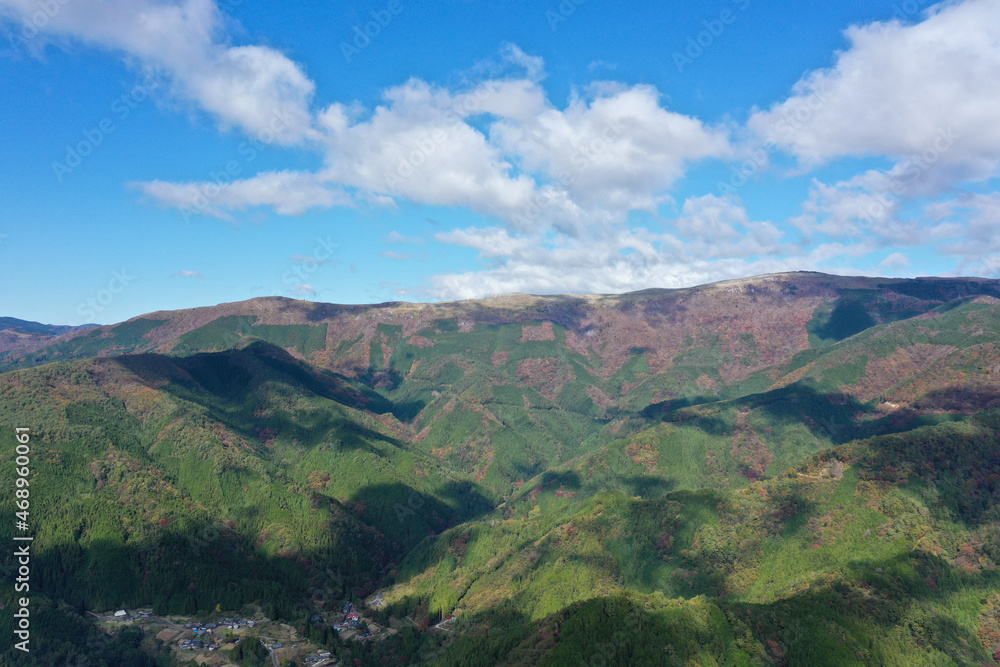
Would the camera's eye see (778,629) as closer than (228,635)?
Yes

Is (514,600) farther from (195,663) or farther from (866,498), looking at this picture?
(866,498)

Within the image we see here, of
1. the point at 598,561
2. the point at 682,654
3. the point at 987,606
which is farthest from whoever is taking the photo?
the point at 598,561

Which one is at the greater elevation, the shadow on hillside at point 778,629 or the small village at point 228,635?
the shadow on hillside at point 778,629

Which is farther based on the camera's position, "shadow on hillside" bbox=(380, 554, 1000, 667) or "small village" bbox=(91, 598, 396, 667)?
"small village" bbox=(91, 598, 396, 667)

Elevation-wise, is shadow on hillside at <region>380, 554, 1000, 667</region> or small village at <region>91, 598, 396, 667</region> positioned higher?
shadow on hillside at <region>380, 554, 1000, 667</region>

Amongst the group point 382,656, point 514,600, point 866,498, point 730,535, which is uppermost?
point 866,498

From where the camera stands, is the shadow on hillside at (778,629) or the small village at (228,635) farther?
the small village at (228,635)

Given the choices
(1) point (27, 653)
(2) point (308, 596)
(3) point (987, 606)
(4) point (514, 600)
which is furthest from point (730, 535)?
(1) point (27, 653)

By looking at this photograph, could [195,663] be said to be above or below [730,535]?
below

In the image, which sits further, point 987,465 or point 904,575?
point 987,465

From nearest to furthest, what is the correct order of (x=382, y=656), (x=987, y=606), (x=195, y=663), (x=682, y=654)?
(x=682, y=654)
(x=987, y=606)
(x=195, y=663)
(x=382, y=656)

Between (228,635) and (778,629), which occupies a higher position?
(778,629)
